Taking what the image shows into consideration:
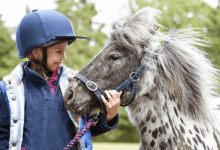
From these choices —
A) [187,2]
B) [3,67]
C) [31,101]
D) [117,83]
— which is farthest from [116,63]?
[187,2]

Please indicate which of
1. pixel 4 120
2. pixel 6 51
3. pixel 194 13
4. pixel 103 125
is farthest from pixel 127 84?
pixel 194 13

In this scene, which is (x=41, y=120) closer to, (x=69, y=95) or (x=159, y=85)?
(x=69, y=95)

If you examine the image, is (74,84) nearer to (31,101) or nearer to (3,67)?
(31,101)

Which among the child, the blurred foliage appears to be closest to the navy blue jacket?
the child

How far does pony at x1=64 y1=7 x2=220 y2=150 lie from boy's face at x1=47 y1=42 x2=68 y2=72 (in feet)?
0.88

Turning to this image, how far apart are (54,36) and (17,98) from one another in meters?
0.75

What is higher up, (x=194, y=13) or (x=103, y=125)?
(x=103, y=125)

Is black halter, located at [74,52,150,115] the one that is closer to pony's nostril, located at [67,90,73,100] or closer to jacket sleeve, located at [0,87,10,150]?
pony's nostril, located at [67,90,73,100]

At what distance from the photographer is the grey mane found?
2.67m

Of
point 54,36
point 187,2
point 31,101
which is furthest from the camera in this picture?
point 187,2

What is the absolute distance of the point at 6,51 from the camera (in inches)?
810

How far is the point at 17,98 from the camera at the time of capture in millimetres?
2289

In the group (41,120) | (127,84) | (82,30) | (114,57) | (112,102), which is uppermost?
(114,57)

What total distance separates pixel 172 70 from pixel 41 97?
4.60 feet
